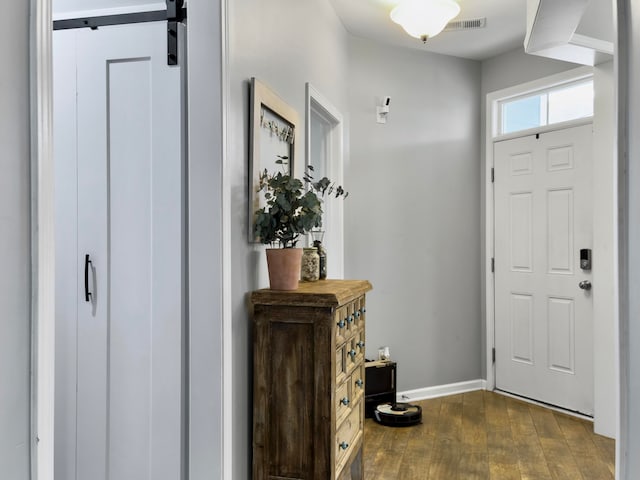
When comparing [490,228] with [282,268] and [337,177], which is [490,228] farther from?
[282,268]

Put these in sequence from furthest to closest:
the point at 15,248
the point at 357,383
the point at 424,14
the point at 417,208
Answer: the point at 417,208
the point at 424,14
the point at 357,383
the point at 15,248

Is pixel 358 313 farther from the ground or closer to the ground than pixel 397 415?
farther from the ground

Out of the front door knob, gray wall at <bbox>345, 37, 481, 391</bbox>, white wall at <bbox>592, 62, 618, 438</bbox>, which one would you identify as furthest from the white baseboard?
the front door knob

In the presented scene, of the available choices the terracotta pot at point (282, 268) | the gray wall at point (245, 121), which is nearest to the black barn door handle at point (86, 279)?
the gray wall at point (245, 121)

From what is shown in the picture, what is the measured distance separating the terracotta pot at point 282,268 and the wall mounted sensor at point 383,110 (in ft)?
7.47

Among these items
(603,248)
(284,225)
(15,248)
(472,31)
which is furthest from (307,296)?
(472,31)

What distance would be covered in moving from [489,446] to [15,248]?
9.90 feet

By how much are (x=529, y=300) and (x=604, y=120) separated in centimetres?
148

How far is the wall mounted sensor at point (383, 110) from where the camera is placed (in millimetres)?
4023

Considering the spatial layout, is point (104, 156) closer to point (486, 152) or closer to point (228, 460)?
point (228, 460)

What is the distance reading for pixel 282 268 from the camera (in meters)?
2.09

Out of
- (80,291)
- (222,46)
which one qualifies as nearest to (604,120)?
(222,46)

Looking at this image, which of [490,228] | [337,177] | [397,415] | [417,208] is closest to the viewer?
[397,415]

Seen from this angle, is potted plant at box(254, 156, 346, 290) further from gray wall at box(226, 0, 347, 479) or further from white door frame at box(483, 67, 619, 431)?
white door frame at box(483, 67, 619, 431)
